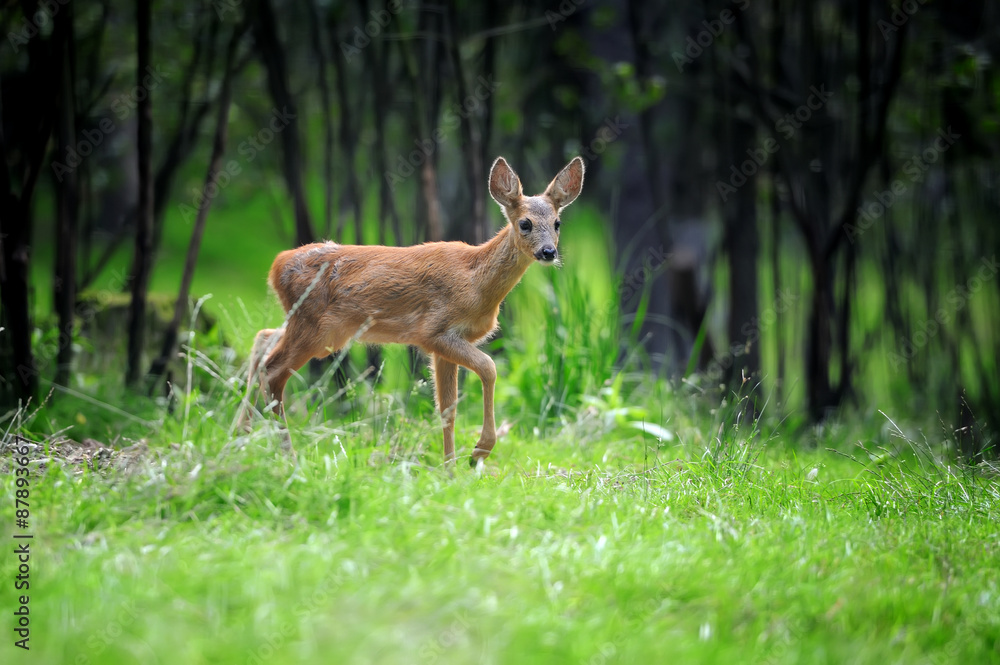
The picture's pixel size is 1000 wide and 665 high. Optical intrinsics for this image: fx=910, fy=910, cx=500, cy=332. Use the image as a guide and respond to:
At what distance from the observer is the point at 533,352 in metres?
7.11

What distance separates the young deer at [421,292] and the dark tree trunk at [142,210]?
1.78 m

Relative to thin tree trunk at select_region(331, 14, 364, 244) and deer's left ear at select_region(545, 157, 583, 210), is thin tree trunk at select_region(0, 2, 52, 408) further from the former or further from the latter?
deer's left ear at select_region(545, 157, 583, 210)

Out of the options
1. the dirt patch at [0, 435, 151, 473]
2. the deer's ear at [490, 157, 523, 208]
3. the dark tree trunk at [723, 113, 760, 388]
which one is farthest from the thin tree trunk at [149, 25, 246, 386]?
the dark tree trunk at [723, 113, 760, 388]

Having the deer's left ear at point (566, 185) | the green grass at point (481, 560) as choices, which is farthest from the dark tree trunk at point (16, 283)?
the deer's left ear at point (566, 185)

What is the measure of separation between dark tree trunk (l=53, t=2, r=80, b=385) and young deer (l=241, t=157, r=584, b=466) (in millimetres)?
1888

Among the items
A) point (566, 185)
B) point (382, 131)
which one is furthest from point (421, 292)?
point (382, 131)

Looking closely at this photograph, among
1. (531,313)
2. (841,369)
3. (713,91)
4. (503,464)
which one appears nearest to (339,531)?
(503,464)

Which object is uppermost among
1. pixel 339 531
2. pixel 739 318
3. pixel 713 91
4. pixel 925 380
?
pixel 713 91

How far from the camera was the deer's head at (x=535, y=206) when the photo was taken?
490 centimetres

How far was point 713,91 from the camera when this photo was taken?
9.18 m

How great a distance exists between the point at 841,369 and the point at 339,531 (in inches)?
258

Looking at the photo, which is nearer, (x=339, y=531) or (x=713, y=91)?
(x=339, y=531)

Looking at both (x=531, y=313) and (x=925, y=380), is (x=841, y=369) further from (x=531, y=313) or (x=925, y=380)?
(x=531, y=313)

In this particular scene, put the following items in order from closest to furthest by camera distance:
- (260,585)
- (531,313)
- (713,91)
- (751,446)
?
(260,585) < (751,446) < (531,313) < (713,91)
